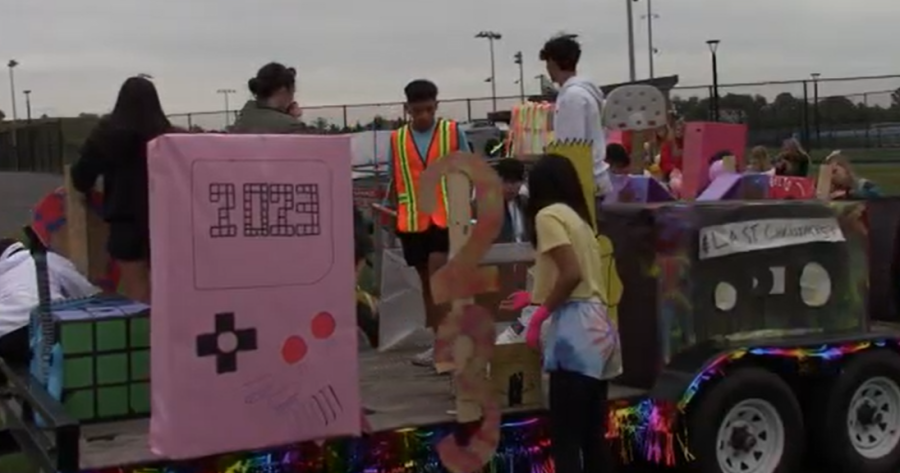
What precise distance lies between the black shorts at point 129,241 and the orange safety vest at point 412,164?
1796mm

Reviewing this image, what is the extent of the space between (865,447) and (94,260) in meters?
4.21

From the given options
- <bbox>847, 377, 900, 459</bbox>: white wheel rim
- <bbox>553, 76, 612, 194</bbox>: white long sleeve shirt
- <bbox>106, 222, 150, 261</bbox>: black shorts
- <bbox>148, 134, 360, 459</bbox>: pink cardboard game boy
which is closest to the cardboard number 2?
<bbox>148, 134, 360, 459</bbox>: pink cardboard game boy

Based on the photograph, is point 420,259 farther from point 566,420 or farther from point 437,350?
point 566,420

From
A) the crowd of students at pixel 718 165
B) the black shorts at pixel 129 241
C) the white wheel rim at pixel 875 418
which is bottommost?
the white wheel rim at pixel 875 418

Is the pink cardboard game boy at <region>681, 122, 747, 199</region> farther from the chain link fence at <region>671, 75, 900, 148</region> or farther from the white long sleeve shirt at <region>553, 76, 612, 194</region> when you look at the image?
the chain link fence at <region>671, 75, 900, 148</region>

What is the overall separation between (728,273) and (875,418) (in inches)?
50.6

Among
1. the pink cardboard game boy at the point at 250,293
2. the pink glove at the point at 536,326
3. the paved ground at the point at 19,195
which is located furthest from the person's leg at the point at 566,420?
the paved ground at the point at 19,195

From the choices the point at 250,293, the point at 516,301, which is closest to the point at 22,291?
the point at 250,293

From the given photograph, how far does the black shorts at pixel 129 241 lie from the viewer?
5.62 metres

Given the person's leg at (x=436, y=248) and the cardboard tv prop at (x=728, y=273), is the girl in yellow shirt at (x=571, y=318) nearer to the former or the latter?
the cardboard tv prop at (x=728, y=273)

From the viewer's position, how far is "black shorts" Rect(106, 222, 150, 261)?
5617 mm

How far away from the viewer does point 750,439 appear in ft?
19.5

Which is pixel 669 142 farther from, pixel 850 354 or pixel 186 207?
pixel 186 207

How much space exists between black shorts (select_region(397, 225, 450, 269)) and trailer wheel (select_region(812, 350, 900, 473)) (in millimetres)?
2284
